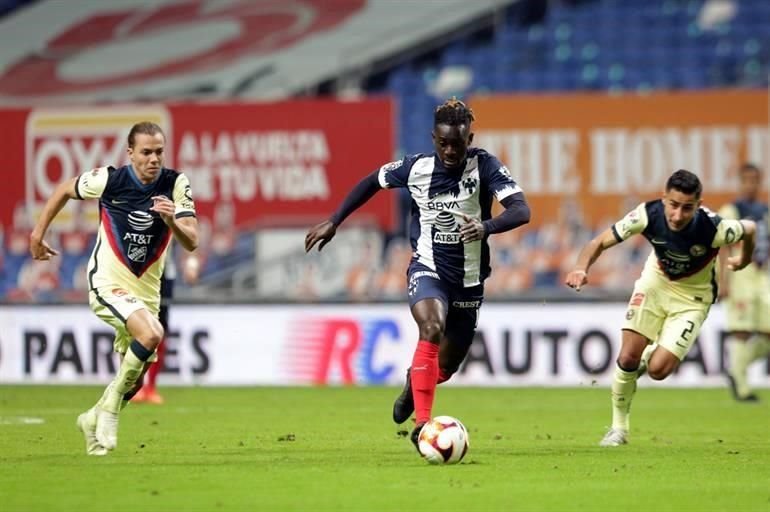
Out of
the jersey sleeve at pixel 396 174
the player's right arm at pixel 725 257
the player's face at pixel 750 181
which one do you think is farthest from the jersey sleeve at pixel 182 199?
the player's face at pixel 750 181

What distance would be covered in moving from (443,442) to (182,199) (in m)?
2.41

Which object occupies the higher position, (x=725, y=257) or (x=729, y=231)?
(x=729, y=231)

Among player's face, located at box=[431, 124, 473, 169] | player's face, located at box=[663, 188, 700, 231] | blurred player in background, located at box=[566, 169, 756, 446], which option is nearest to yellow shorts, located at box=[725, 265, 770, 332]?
blurred player in background, located at box=[566, 169, 756, 446]

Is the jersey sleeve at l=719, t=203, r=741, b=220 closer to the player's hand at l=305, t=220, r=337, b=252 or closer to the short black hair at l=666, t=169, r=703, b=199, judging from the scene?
the short black hair at l=666, t=169, r=703, b=199

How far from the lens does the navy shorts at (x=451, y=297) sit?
10.3 m

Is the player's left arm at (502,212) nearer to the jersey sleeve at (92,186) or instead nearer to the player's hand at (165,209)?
the player's hand at (165,209)

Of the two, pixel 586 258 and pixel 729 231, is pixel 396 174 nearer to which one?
pixel 586 258

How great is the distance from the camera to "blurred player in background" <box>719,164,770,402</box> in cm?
1666

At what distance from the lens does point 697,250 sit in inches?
444

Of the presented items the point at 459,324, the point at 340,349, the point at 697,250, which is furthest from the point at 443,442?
the point at 340,349

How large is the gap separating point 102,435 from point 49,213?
1549mm

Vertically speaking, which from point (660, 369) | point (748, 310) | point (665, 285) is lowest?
point (748, 310)

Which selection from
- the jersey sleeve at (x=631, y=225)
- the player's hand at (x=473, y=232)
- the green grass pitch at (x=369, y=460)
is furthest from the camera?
the jersey sleeve at (x=631, y=225)

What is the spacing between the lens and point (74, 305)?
65.3 feet
